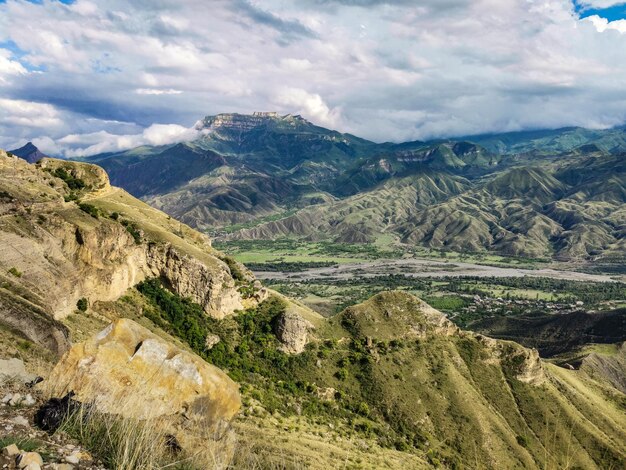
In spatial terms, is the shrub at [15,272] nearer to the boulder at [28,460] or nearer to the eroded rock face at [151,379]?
the eroded rock face at [151,379]

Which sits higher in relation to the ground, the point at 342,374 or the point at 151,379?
the point at 151,379

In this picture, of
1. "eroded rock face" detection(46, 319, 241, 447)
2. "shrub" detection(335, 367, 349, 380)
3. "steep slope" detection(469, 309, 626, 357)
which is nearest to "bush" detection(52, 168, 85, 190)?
"shrub" detection(335, 367, 349, 380)

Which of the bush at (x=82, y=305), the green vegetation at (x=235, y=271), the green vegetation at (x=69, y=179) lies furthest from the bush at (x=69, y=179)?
the bush at (x=82, y=305)

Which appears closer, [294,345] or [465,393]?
[465,393]

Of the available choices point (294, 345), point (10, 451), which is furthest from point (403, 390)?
point (10, 451)

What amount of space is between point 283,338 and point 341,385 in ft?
45.8

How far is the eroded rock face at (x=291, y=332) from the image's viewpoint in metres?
85.1

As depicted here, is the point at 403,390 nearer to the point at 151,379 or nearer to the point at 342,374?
the point at 342,374

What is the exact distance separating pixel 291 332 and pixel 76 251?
132ft

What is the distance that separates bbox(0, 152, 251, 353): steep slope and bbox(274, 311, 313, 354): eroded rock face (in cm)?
1047

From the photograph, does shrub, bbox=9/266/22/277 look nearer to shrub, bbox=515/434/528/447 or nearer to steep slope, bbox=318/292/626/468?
steep slope, bbox=318/292/626/468

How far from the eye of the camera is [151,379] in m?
21.5

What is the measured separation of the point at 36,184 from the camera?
73438 millimetres

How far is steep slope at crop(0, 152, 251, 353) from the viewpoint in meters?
51.0
